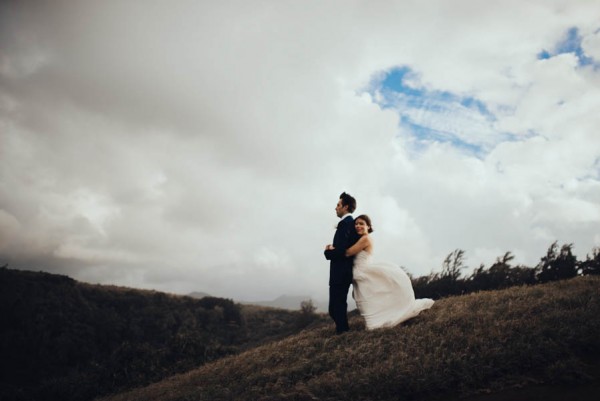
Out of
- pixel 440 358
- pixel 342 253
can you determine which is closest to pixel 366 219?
pixel 342 253

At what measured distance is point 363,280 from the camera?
26.2 feet

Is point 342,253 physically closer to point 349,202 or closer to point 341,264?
point 341,264

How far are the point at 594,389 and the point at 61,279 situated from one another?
35.5 m

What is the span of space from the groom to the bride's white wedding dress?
10.6 inches

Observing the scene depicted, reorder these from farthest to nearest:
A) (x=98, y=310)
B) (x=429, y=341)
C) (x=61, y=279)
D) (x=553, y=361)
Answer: (x=61, y=279), (x=98, y=310), (x=429, y=341), (x=553, y=361)

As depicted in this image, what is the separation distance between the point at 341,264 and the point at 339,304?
894mm

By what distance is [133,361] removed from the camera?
1259 centimetres

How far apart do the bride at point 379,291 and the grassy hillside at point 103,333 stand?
7.72m

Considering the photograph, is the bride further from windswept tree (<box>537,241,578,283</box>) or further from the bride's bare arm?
windswept tree (<box>537,241,578,283</box>)

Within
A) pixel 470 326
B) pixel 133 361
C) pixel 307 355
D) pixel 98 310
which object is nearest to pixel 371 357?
pixel 307 355

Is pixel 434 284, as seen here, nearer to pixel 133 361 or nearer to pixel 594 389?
pixel 594 389

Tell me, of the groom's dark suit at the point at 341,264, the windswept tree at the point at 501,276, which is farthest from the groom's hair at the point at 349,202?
the windswept tree at the point at 501,276

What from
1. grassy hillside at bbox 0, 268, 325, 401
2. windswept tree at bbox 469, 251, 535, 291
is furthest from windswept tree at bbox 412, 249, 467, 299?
grassy hillside at bbox 0, 268, 325, 401

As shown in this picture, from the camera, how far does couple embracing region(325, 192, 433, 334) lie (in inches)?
306
